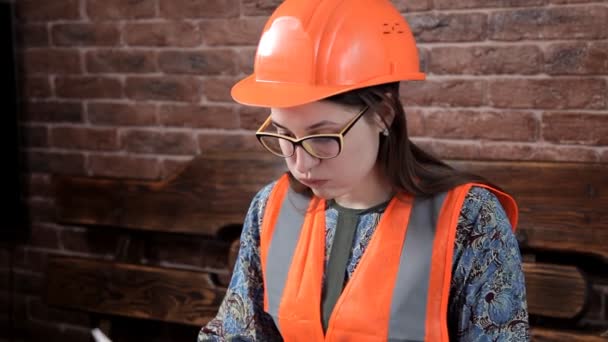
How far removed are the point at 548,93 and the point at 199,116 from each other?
1.11 meters

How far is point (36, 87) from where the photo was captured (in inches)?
111

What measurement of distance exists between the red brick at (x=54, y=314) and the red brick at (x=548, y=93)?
5.71ft

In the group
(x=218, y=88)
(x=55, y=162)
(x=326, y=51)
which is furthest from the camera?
(x=55, y=162)

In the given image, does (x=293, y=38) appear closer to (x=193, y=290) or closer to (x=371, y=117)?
(x=371, y=117)

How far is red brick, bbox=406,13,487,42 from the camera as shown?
6.83 feet

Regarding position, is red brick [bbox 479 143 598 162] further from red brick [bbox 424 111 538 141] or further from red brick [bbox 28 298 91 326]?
red brick [bbox 28 298 91 326]

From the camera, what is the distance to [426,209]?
1.44 metres

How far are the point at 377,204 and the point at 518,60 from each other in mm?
784

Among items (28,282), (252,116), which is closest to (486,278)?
(252,116)

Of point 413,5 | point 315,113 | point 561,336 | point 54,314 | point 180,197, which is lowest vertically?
point 54,314

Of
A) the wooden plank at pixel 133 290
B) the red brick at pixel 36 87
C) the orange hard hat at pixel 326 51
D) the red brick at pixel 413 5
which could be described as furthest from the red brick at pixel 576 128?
the red brick at pixel 36 87

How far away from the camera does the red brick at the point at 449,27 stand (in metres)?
2.08

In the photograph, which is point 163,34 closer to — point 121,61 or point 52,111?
point 121,61

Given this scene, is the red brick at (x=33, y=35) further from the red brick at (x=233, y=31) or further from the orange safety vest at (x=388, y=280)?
the orange safety vest at (x=388, y=280)
